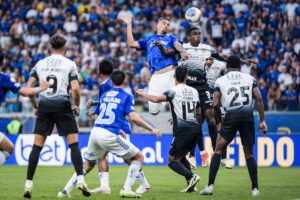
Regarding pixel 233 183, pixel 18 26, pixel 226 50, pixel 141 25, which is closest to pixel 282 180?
pixel 233 183

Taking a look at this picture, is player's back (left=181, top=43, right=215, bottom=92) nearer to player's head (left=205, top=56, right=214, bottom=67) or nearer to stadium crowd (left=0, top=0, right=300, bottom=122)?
player's head (left=205, top=56, right=214, bottom=67)

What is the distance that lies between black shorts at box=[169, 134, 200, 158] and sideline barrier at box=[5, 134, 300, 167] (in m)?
10.8

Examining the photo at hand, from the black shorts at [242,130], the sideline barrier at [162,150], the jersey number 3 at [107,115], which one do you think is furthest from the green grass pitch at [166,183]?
→ the sideline barrier at [162,150]

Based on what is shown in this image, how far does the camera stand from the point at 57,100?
560 inches

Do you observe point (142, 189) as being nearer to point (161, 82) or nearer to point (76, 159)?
point (76, 159)

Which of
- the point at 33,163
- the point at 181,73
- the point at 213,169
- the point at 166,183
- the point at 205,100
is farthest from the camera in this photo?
the point at 205,100

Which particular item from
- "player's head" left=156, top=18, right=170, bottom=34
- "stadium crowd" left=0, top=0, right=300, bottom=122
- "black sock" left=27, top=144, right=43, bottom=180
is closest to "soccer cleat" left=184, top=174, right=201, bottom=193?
"black sock" left=27, top=144, right=43, bottom=180

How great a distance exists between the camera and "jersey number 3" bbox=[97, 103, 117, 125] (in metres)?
14.4

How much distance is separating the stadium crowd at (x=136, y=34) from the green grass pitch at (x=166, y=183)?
6.55m

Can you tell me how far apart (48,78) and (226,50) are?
19850 mm

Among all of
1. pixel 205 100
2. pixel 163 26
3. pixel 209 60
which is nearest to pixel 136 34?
pixel 205 100

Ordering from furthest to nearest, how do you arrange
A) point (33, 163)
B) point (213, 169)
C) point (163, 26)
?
point (163, 26)
point (213, 169)
point (33, 163)

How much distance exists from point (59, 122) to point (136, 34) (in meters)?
21.6

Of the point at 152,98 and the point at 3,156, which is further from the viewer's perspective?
the point at 152,98
